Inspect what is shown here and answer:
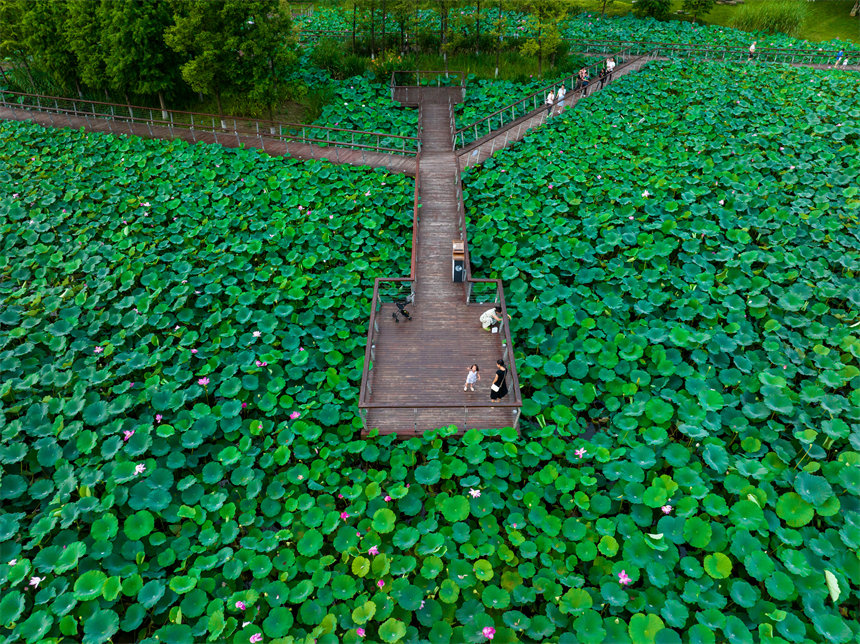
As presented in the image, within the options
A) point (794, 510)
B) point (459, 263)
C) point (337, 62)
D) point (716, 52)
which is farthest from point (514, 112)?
point (794, 510)

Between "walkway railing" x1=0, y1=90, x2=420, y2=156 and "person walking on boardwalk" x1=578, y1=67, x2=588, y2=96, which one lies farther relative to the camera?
"person walking on boardwalk" x1=578, y1=67, x2=588, y2=96

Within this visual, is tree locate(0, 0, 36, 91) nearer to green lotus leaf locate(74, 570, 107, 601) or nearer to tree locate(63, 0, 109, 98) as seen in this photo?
tree locate(63, 0, 109, 98)

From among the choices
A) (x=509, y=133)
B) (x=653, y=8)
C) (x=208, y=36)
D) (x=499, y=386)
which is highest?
(x=653, y=8)

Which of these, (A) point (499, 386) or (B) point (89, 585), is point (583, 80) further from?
(B) point (89, 585)

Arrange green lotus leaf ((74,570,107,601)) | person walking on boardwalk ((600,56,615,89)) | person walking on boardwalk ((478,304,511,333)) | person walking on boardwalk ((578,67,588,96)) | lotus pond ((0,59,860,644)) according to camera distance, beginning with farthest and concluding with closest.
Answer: person walking on boardwalk ((600,56,615,89)) < person walking on boardwalk ((578,67,588,96)) < person walking on boardwalk ((478,304,511,333)) < lotus pond ((0,59,860,644)) < green lotus leaf ((74,570,107,601))

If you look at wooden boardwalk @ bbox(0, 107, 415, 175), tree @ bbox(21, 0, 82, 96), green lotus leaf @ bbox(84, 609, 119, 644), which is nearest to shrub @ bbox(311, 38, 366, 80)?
wooden boardwalk @ bbox(0, 107, 415, 175)

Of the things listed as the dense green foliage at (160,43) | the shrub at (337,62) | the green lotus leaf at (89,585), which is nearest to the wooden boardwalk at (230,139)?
the dense green foliage at (160,43)

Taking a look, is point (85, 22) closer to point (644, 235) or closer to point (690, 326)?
point (644, 235)
